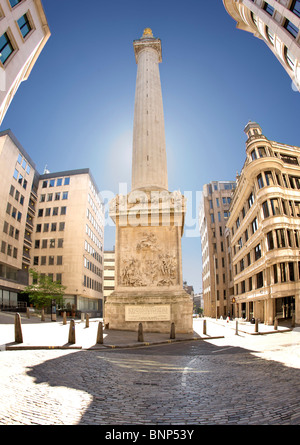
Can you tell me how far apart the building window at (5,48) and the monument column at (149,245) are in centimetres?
1104

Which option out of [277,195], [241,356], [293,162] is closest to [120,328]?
[241,356]

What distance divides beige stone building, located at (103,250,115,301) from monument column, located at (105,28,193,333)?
239 ft

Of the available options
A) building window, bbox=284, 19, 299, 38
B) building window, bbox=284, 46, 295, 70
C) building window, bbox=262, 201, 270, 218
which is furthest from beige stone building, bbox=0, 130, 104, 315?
building window, bbox=284, 19, 299, 38

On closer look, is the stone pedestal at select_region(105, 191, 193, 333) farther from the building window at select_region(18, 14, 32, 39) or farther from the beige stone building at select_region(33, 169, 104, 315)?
the beige stone building at select_region(33, 169, 104, 315)

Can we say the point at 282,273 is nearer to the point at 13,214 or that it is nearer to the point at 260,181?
the point at 260,181

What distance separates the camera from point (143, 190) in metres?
22.2

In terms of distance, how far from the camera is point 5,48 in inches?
720

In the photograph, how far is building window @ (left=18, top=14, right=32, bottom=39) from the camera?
19.9 meters

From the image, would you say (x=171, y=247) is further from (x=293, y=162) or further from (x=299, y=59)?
(x=293, y=162)

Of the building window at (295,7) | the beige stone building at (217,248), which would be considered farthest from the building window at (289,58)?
the beige stone building at (217,248)

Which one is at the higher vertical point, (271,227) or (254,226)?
(254,226)

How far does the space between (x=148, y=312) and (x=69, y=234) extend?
41.2m

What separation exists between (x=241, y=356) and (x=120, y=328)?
9.91 m

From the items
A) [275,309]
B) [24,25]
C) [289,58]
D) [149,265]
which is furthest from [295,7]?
[275,309]
